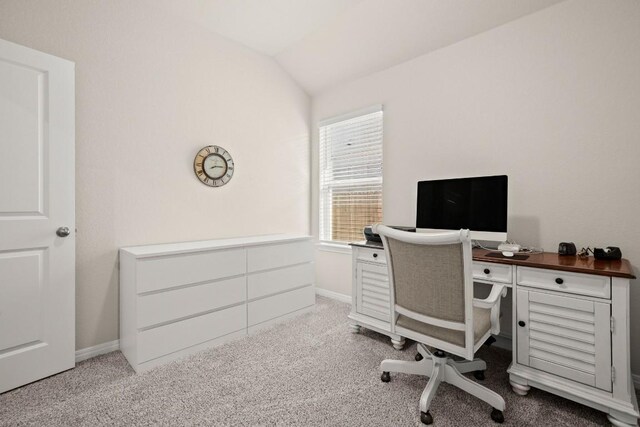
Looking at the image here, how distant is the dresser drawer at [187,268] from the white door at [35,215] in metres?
0.52

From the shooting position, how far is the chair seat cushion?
155cm

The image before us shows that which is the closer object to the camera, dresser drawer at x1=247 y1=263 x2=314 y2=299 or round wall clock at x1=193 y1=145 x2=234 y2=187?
dresser drawer at x1=247 y1=263 x2=314 y2=299

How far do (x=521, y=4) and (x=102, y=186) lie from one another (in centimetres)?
357

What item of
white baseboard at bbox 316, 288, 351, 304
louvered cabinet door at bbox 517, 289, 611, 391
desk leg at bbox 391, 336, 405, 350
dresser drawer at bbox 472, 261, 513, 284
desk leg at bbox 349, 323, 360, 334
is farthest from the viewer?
white baseboard at bbox 316, 288, 351, 304

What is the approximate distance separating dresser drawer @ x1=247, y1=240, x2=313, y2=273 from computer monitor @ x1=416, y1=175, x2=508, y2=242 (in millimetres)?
1232

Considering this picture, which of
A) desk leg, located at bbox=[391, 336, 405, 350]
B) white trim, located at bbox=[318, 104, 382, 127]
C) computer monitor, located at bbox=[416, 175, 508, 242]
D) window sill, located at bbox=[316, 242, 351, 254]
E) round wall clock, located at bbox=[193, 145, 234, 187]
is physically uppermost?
white trim, located at bbox=[318, 104, 382, 127]

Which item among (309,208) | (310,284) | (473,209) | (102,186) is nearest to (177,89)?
(102,186)

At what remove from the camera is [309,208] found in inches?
156

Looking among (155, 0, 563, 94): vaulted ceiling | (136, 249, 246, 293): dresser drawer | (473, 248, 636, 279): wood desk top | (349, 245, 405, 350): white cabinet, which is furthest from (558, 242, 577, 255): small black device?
(136, 249, 246, 293): dresser drawer

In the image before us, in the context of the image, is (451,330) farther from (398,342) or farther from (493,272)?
(398,342)

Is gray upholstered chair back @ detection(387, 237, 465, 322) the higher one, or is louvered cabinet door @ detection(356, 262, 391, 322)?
gray upholstered chair back @ detection(387, 237, 465, 322)

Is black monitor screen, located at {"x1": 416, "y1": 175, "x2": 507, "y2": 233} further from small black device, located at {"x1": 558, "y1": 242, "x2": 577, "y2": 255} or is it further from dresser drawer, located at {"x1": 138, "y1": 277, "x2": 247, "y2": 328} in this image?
dresser drawer, located at {"x1": 138, "y1": 277, "x2": 247, "y2": 328}

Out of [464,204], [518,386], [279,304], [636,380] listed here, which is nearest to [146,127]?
[279,304]

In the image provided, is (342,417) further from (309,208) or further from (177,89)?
(177,89)
